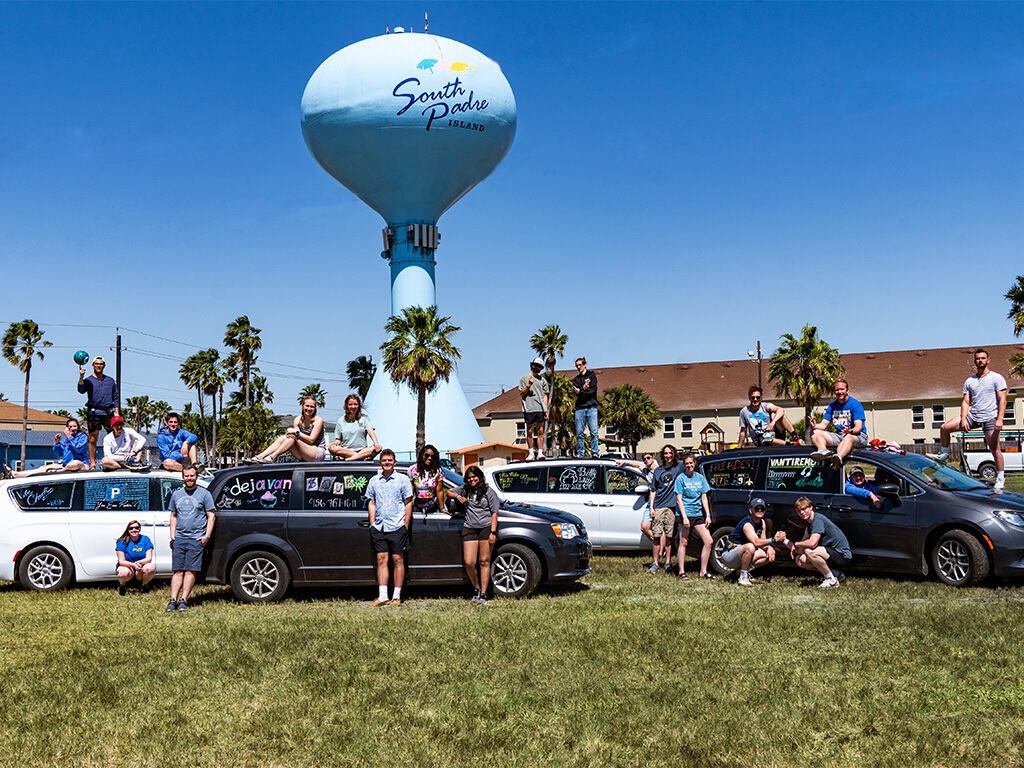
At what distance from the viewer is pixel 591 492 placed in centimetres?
1429

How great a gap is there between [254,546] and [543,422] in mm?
10301

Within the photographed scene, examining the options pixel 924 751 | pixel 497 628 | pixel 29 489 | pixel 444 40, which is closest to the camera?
pixel 924 751

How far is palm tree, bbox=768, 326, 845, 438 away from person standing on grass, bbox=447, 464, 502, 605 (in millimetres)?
39299

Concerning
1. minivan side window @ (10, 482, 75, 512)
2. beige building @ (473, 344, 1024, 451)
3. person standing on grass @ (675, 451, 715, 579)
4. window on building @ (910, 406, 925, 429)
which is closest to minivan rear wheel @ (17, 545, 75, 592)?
minivan side window @ (10, 482, 75, 512)

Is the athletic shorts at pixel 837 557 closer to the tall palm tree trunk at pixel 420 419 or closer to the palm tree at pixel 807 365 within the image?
the tall palm tree trunk at pixel 420 419

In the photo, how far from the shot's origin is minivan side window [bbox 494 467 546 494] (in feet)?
47.1

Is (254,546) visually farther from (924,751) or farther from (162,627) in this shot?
(924,751)

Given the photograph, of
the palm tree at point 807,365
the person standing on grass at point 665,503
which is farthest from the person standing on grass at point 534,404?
the palm tree at point 807,365

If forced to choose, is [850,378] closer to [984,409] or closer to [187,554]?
[984,409]

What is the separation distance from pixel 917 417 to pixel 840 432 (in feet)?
202

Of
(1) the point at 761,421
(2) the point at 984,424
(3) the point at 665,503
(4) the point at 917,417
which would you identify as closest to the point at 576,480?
(3) the point at 665,503

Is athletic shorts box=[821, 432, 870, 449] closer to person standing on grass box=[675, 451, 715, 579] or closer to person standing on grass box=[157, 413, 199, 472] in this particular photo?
person standing on grass box=[675, 451, 715, 579]

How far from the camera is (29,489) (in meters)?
12.1

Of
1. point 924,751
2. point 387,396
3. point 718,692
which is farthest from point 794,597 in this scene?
point 387,396
